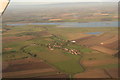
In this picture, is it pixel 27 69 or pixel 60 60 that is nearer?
pixel 27 69

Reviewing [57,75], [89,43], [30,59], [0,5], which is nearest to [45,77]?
[57,75]

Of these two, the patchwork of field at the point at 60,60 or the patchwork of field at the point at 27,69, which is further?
the patchwork of field at the point at 60,60

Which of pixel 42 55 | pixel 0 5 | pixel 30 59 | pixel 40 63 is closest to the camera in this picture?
pixel 0 5

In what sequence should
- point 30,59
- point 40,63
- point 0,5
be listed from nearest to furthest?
point 0,5, point 40,63, point 30,59

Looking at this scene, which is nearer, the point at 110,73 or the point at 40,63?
the point at 110,73

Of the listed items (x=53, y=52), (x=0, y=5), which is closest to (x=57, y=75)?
(x=53, y=52)

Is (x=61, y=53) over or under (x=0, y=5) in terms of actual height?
under

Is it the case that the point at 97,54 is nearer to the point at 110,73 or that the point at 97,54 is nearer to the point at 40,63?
the point at 110,73

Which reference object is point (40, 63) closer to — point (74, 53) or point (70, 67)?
point (70, 67)

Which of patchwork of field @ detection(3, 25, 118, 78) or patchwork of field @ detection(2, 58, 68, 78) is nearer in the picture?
patchwork of field @ detection(2, 58, 68, 78)
